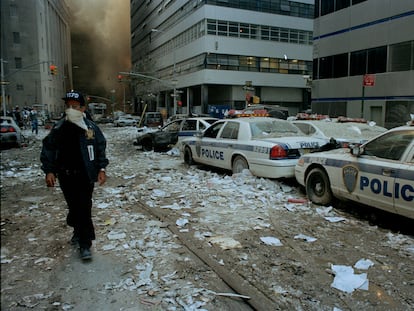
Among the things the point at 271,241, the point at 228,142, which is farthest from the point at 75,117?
the point at 228,142

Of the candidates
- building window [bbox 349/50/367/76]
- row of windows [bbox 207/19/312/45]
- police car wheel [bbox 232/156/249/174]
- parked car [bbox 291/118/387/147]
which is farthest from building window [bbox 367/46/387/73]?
police car wheel [bbox 232/156/249/174]

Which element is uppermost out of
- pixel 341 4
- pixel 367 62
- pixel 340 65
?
pixel 341 4

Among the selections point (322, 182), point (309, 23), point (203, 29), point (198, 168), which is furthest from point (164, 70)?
point (322, 182)

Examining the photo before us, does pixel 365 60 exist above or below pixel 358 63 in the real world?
above

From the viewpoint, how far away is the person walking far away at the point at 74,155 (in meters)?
3.73

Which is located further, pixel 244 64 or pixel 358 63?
pixel 244 64

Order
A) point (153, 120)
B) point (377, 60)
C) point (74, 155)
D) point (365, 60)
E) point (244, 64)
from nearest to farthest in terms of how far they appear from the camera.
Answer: point (74, 155)
point (377, 60)
point (365, 60)
point (153, 120)
point (244, 64)

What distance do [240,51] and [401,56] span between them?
23.3 meters

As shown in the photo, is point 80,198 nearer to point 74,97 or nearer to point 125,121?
point 74,97

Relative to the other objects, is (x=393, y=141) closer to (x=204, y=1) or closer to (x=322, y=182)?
(x=322, y=182)

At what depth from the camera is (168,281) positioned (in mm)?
3629

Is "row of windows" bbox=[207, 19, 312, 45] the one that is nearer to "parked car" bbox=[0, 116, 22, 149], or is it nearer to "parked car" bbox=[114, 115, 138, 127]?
"parked car" bbox=[114, 115, 138, 127]

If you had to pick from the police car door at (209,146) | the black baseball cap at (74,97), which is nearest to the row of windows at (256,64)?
the police car door at (209,146)

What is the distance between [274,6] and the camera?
4812 centimetres
